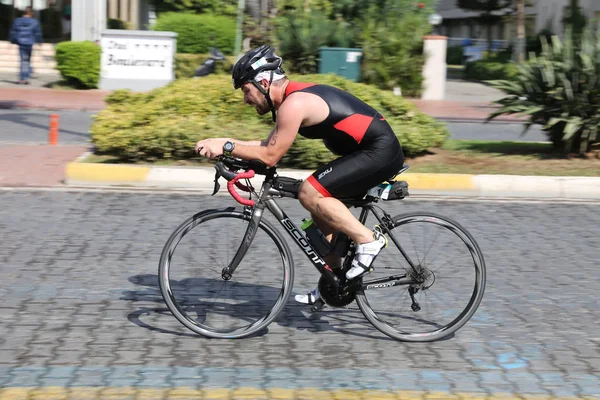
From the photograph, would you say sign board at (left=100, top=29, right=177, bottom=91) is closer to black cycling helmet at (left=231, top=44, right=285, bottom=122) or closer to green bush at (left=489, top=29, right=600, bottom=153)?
green bush at (left=489, top=29, right=600, bottom=153)

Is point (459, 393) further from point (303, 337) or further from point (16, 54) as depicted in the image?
point (16, 54)

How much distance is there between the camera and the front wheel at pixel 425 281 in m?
5.40

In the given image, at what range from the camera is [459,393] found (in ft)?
15.2

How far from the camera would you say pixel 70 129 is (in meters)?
15.4

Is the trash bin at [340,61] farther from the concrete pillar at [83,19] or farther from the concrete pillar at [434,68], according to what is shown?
the concrete pillar at [83,19]

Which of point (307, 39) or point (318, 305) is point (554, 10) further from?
point (318, 305)

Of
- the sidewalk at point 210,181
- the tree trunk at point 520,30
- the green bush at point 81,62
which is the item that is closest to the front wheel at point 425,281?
the sidewalk at point 210,181

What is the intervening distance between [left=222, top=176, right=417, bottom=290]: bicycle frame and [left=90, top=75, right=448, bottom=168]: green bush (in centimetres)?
523

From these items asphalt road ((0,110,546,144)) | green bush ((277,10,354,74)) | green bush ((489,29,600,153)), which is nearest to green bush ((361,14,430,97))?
green bush ((277,10,354,74))

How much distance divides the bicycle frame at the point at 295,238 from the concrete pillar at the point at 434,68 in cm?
1823

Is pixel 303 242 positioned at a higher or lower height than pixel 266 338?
higher

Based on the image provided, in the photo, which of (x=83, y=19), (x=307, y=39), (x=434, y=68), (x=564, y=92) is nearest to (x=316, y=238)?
(x=564, y=92)

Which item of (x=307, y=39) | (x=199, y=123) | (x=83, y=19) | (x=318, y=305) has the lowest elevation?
(x=318, y=305)

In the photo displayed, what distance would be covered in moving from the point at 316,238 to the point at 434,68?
737 inches
